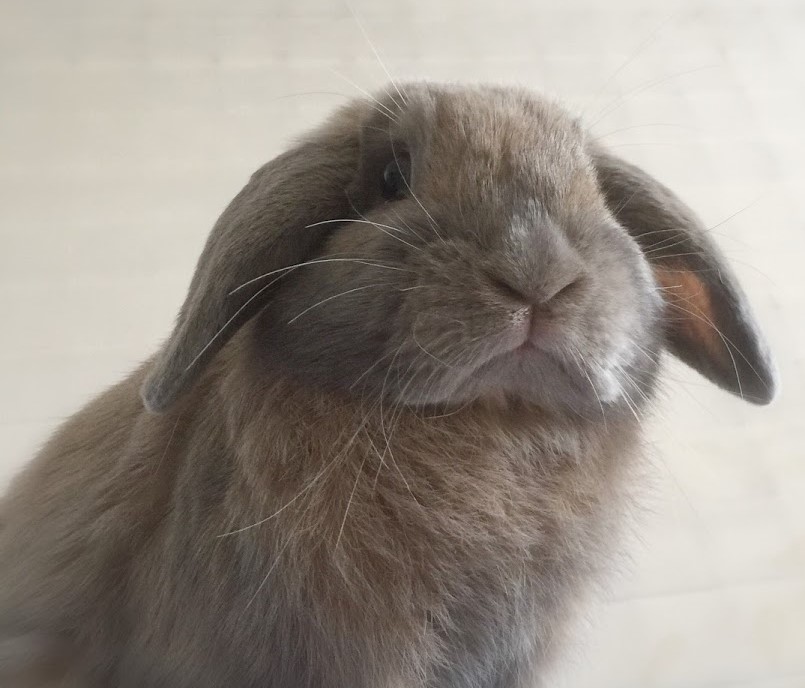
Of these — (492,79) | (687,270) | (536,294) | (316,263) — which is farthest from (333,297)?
(492,79)

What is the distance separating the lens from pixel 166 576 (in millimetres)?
789

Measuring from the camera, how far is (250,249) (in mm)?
735

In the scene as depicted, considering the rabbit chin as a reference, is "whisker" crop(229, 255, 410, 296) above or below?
above

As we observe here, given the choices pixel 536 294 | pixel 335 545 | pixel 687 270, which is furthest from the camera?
pixel 687 270

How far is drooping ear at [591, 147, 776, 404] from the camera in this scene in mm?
852

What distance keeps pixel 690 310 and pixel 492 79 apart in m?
0.79

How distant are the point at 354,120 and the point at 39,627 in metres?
0.61

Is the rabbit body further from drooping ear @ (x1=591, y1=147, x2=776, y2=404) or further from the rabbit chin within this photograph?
drooping ear @ (x1=591, y1=147, x2=776, y2=404)

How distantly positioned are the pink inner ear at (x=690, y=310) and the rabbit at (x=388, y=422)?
3cm

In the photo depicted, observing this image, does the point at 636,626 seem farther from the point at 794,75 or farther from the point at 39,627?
the point at 794,75

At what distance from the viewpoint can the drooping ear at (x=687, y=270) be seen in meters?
0.85

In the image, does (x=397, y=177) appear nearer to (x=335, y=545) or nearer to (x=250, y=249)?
(x=250, y=249)

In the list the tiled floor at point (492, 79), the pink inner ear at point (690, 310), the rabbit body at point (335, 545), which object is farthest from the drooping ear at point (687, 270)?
the tiled floor at point (492, 79)

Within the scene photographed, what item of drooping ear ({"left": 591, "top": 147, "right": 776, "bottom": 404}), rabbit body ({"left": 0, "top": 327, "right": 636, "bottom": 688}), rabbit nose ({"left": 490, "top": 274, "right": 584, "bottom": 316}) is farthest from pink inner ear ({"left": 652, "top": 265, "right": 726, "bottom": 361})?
rabbit nose ({"left": 490, "top": 274, "right": 584, "bottom": 316})
